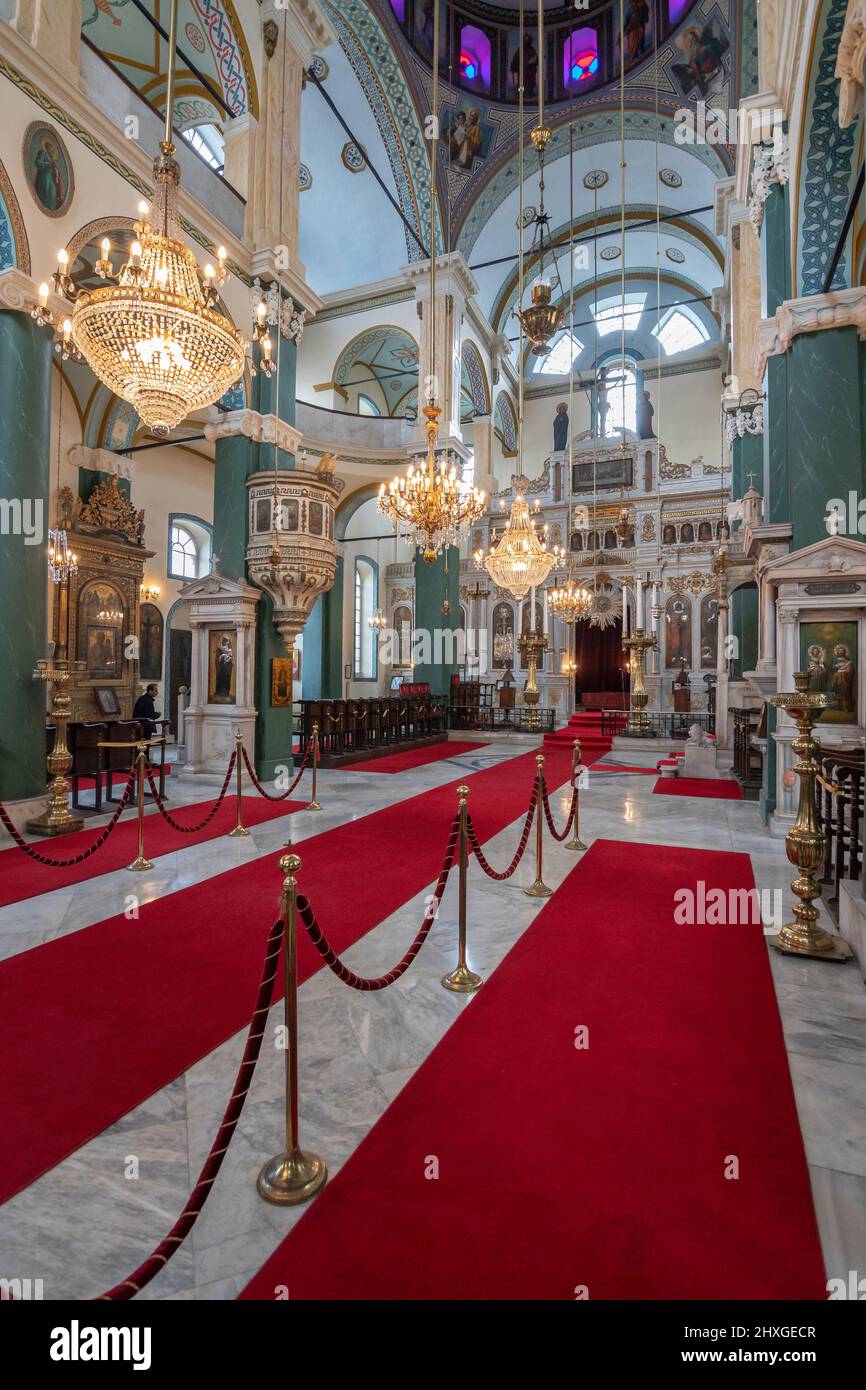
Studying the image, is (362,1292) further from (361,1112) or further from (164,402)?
(164,402)

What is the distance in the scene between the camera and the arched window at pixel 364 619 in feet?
78.9

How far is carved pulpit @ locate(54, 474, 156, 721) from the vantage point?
38.5ft

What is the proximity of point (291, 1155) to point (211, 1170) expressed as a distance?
0.56 metres

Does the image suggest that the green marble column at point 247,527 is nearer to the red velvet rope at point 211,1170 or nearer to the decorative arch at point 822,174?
the decorative arch at point 822,174

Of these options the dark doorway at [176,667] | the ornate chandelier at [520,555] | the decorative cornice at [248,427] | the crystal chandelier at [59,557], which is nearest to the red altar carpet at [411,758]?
the ornate chandelier at [520,555]

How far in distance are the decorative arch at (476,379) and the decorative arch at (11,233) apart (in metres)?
12.2

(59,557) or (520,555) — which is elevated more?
(520,555)

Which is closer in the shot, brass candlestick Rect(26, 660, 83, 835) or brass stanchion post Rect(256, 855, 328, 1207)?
brass stanchion post Rect(256, 855, 328, 1207)

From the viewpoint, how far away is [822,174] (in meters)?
6.21

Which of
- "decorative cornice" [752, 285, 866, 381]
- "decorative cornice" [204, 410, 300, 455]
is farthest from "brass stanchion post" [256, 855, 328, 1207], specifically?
"decorative cornice" [204, 410, 300, 455]

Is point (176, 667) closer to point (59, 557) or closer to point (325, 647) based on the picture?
point (59, 557)

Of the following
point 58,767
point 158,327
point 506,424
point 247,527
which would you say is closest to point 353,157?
point 506,424

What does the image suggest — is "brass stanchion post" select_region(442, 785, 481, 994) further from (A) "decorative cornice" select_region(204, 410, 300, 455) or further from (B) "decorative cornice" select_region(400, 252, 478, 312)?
(B) "decorative cornice" select_region(400, 252, 478, 312)

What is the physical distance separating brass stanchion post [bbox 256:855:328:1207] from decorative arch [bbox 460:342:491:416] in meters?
17.3
